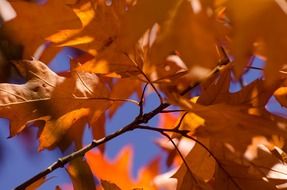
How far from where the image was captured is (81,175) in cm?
88

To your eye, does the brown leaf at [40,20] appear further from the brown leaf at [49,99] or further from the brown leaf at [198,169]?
the brown leaf at [198,169]

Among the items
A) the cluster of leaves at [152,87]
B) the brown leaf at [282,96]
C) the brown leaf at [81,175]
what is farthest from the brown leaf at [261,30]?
the brown leaf at [81,175]

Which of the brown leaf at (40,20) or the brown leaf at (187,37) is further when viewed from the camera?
the brown leaf at (40,20)

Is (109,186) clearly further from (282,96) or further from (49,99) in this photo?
(282,96)

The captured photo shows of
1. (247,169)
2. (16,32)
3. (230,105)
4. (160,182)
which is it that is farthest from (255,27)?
(160,182)

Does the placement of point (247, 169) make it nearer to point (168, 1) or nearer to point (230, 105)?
point (230, 105)

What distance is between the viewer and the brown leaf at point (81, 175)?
88cm

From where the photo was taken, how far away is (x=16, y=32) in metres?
0.86

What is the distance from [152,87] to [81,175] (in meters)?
0.18

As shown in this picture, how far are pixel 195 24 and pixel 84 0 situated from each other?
22 centimetres

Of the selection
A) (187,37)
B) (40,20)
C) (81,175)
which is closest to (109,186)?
(81,175)

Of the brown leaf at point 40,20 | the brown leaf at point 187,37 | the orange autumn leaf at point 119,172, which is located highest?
the brown leaf at point 40,20

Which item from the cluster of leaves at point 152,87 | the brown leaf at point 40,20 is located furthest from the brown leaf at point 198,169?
the brown leaf at point 40,20

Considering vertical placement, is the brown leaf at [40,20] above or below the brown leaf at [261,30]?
above
